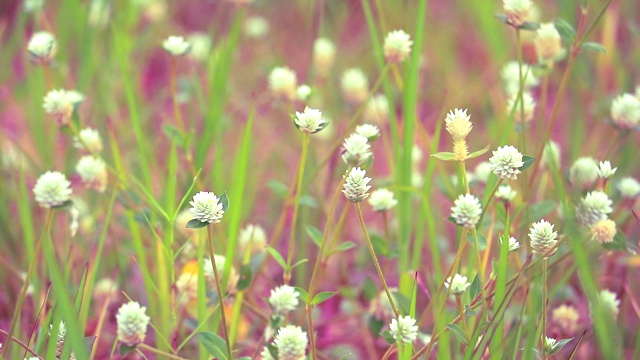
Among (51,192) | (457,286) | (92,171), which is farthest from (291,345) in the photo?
(92,171)

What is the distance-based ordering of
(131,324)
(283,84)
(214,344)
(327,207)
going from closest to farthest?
(131,324) → (214,344) → (283,84) → (327,207)

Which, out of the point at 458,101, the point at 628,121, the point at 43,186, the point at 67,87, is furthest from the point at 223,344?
the point at 458,101

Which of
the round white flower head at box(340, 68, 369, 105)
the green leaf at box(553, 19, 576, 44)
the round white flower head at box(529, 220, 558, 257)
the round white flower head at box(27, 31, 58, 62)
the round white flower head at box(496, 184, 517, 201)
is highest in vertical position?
the round white flower head at box(340, 68, 369, 105)

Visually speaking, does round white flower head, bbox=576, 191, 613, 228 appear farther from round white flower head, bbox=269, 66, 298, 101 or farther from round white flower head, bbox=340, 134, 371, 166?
round white flower head, bbox=269, 66, 298, 101

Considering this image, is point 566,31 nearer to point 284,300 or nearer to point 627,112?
point 627,112

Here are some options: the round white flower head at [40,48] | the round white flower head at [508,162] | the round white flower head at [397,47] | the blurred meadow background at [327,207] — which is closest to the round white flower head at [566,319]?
the blurred meadow background at [327,207]

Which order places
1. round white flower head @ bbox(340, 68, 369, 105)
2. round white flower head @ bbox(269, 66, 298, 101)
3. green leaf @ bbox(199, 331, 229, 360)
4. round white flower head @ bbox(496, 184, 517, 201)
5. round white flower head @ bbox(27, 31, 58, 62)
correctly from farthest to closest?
round white flower head @ bbox(340, 68, 369, 105)
round white flower head @ bbox(269, 66, 298, 101)
round white flower head @ bbox(27, 31, 58, 62)
round white flower head @ bbox(496, 184, 517, 201)
green leaf @ bbox(199, 331, 229, 360)

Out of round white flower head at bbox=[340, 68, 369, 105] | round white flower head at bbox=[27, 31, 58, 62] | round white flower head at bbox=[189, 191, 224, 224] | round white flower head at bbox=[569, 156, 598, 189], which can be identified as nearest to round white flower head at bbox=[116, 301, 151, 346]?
round white flower head at bbox=[189, 191, 224, 224]
